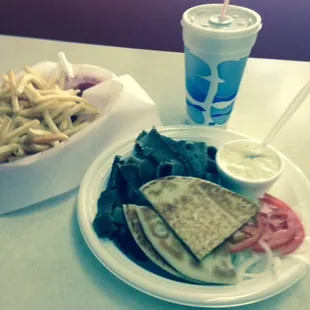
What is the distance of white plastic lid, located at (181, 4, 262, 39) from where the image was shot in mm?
971

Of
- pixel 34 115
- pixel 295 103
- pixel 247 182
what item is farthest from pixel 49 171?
pixel 295 103

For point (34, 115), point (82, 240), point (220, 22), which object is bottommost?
point (82, 240)

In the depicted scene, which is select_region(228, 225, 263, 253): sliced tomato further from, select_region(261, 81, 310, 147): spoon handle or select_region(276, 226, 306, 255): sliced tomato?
select_region(261, 81, 310, 147): spoon handle

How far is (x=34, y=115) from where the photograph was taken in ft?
3.16

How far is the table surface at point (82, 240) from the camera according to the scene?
0.76 m

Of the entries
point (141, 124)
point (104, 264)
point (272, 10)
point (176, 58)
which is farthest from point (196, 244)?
point (272, 10)

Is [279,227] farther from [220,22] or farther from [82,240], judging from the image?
[220,22]

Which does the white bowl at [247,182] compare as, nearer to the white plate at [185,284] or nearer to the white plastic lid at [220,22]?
the white plate at [185,284]

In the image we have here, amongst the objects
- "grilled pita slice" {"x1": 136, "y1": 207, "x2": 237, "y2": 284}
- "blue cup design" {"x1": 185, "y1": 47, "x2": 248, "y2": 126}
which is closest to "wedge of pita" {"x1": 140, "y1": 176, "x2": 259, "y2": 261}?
"grilled pita slice" {"x1": 136, "y1": 207, "x2": 237, "y2": 284}

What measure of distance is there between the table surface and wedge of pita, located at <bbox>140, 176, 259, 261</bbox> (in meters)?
0.11

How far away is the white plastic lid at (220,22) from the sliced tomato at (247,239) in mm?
386

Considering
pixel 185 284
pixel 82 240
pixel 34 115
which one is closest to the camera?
pixel 185 284

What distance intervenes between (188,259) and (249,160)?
255 mm

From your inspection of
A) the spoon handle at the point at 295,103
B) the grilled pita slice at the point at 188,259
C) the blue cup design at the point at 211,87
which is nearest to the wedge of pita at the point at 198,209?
the grilled pita slice at the point at 188,259
